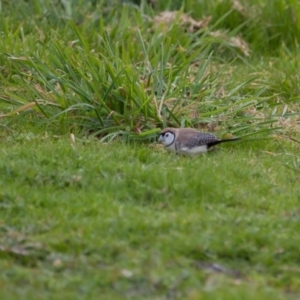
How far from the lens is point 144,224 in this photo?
6133 millimetres

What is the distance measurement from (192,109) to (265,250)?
3011 millimetres

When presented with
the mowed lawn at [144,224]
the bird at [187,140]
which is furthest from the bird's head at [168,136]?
the mowed lawn at [144,224]

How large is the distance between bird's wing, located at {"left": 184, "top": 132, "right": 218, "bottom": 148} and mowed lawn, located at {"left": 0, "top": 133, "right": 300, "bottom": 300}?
140 mm

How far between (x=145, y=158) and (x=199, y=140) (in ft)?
1.63

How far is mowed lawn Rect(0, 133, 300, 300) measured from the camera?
5.41 meters

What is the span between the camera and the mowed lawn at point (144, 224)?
5410mm

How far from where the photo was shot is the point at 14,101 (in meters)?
8.81

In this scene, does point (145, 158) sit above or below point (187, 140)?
below

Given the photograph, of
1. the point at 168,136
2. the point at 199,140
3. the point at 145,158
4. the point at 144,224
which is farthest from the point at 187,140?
the point at 144,224

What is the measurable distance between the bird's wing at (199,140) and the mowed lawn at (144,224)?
0.14m

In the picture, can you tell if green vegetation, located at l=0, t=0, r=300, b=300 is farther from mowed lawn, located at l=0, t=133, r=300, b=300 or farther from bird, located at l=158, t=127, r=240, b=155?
bird, located at l=158, t=127, r=240, b=155

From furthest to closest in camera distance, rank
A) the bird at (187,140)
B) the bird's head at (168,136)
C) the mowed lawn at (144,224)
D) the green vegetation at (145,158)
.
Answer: the bird's head at (168,136)
the bird at (187,140)
the green vegetation at (145,158)
the mowed lawn at (144,224)

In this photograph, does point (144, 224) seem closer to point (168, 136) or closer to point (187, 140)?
point (187, 140)

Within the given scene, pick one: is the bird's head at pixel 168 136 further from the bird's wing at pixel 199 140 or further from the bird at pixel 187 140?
the bird's wing at pixel 199 140
